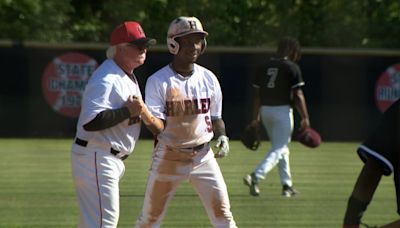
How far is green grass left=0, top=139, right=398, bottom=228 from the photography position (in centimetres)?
926

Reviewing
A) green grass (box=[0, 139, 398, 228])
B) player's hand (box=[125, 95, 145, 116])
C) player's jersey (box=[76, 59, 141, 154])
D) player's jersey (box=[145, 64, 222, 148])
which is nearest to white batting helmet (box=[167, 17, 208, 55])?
player's jersey (box=[145, 64, 222, 148])

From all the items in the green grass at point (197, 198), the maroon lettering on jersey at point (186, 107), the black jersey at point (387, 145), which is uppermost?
the black jersey at point (387, 145)

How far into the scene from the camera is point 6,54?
2083 cm

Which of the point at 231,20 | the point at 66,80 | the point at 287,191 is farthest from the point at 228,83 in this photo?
the point at 287,191

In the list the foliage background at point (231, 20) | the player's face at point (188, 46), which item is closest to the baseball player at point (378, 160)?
the player's face at point (188, 46)

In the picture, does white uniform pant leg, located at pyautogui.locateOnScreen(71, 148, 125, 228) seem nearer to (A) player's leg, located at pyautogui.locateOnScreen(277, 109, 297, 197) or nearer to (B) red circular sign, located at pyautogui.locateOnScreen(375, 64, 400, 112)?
(A) player's leg, located at pyautogui.locateOnScreen(277, 109, 297, 197)

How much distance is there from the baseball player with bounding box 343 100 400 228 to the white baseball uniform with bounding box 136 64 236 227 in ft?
7.14

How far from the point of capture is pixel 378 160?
4461mm

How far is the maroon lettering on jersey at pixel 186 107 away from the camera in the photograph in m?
6.71

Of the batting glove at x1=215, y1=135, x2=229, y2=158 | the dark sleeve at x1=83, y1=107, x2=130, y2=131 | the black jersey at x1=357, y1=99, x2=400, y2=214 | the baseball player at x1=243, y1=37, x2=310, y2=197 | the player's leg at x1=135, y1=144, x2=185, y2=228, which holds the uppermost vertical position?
the black jersey at x1=357, y1=99, x2=400, y2=214

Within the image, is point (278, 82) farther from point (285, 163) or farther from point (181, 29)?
point (181, 29)

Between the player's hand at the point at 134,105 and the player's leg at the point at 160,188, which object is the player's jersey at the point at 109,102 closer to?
the player's hand at the point at 134,105

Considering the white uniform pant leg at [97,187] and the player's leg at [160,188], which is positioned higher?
the white uniform pant leg at [97,187]

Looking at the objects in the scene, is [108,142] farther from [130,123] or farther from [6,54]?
[6,54]
